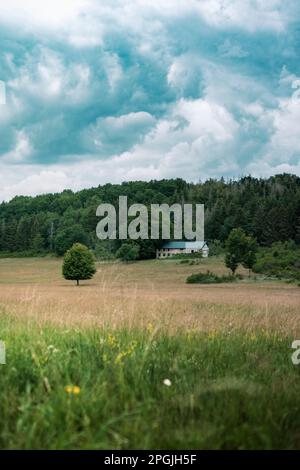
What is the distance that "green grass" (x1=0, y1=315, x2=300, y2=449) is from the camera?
366cm

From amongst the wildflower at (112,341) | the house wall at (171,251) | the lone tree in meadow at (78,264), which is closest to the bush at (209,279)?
the lone tree in meadow at (78,264)

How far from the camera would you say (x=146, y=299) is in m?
17.1

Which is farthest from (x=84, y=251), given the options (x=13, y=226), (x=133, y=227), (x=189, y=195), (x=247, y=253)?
(x=189, y=195)

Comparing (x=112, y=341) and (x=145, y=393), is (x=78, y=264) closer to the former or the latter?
(x=112, y=341)

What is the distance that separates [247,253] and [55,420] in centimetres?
6517

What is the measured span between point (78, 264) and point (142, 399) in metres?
57.8

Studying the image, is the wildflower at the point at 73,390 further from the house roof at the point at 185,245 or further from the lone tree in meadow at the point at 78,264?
the house roof at the point at 185,245

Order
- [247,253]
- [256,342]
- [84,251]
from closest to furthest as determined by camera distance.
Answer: [256,342] < [84,251] < [247,253]

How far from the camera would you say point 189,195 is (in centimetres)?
15200

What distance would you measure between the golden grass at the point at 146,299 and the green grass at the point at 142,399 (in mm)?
2067

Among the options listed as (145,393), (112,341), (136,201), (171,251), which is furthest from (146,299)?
(136,201)

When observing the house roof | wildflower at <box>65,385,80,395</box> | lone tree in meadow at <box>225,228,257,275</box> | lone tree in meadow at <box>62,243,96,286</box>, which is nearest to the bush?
lone tree in meadow at <box>225,228,257,275</box>

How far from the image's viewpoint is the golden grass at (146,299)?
30.9 feet
